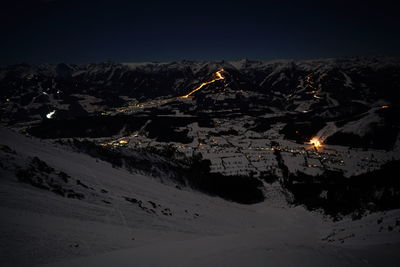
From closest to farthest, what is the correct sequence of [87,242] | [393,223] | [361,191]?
[87,242] < [393,223] < [361,191]

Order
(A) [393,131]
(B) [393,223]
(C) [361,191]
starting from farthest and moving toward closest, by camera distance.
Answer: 1. (A) [393,131]
2. (C) [361,191]
3. (B) [393,223]

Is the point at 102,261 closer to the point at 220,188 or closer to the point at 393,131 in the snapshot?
the point at 220,188

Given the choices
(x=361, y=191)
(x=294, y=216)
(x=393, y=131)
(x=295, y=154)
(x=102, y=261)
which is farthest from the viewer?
(x=393, y=131)

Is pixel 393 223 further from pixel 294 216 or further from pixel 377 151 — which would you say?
pixel 377 151

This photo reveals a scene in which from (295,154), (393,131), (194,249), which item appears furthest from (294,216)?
(393,131)

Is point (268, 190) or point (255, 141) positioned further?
point (255, 141)

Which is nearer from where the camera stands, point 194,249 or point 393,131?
point 194,249

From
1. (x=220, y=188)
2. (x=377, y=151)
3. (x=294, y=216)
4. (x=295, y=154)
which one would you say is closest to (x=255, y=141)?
(x=295, y=154)

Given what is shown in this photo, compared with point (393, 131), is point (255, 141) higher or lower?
lower

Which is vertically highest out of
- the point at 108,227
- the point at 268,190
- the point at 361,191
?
the point at 108,227
